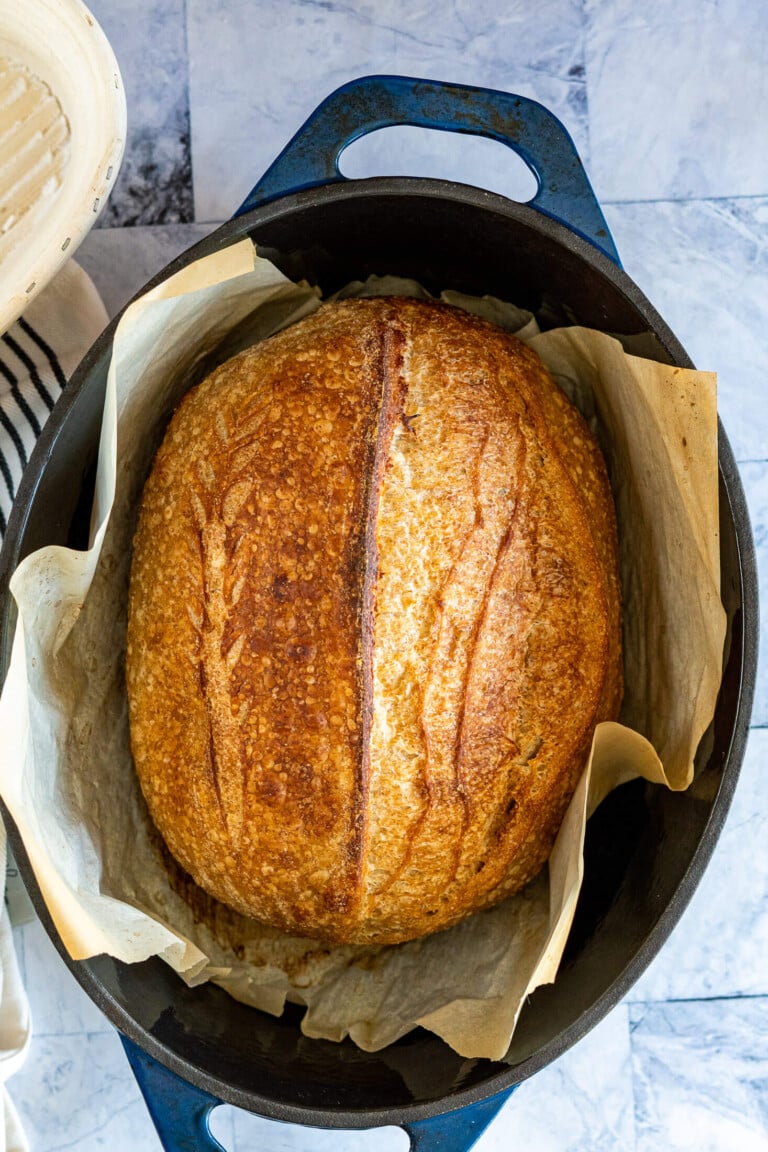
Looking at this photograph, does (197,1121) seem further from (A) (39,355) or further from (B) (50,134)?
(B) (50,134)

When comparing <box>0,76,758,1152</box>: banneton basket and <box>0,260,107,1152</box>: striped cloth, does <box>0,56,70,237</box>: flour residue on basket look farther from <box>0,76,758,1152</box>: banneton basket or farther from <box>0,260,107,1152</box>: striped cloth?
<box>0,76,758,1152</box>: banneton basket

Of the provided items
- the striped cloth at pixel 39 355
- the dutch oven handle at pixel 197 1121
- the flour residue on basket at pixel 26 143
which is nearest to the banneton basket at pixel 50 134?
the flour residue on basket at pixel 26 143

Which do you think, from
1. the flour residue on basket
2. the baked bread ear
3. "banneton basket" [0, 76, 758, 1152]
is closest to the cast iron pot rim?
"banneton basket" [0, 76, 758, 1152]

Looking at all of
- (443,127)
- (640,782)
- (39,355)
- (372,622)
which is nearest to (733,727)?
(640,782)

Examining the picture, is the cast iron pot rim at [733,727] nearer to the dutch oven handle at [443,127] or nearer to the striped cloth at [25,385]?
the dutch oven handle at [443,127]

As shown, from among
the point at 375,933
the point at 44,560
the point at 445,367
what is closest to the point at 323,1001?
the point at 375,933

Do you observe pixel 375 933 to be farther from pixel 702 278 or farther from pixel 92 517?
pixel 702 278
